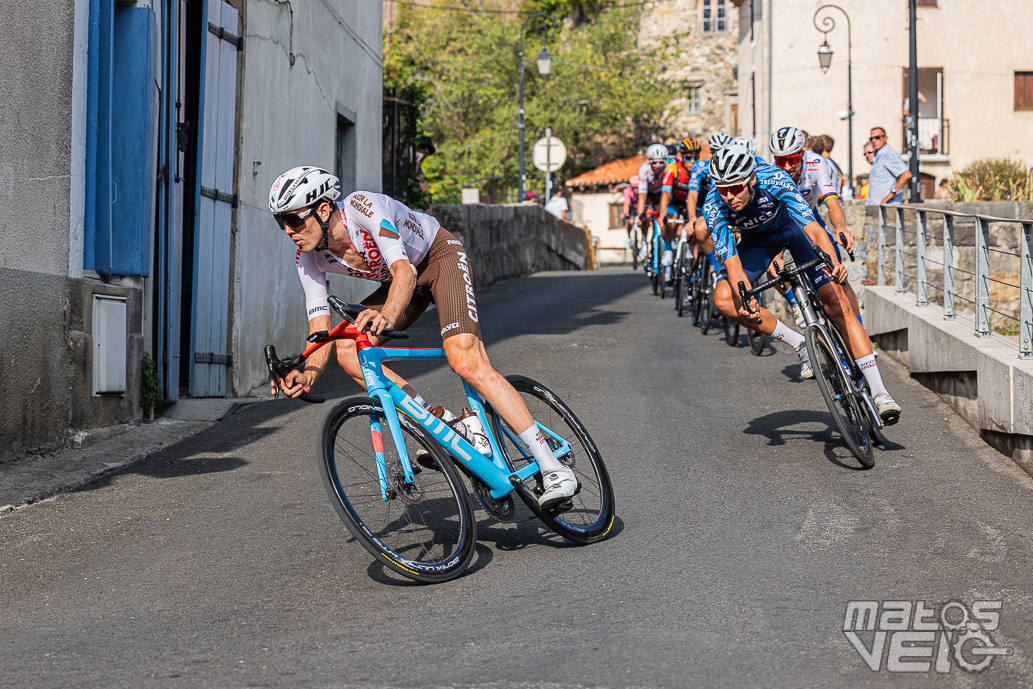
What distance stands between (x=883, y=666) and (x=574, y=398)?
19.2ft

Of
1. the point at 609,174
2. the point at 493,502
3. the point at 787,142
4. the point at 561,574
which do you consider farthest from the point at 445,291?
the point at 609,174

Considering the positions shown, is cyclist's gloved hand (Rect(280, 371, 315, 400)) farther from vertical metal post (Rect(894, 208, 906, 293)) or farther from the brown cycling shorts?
vertical metal post (Rect(894, 208, 906, 293))

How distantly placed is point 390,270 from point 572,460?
4.18 ft

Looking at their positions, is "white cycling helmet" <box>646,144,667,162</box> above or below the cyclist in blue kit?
above

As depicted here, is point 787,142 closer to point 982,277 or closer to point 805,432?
point 982,277

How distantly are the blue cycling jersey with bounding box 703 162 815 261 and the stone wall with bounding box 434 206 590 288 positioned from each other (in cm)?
1143

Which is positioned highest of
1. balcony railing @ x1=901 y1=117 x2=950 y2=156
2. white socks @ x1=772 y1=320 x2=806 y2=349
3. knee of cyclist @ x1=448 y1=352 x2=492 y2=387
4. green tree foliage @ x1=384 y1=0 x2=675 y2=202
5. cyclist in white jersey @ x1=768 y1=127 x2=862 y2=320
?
green tree foliage @ x1=384 y1=0 x2=675 y2=202

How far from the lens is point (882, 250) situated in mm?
13070

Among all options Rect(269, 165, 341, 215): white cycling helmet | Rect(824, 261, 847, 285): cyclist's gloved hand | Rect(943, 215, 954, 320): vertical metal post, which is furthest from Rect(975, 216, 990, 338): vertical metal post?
Rect(269, 165, 341, 215): white cycling helmet

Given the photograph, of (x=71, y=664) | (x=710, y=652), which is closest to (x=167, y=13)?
(x=71, y=664)

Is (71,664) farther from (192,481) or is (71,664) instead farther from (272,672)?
(192,481)

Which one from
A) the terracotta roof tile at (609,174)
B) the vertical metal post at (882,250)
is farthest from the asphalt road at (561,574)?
the terracotta roof tile at (609,174)

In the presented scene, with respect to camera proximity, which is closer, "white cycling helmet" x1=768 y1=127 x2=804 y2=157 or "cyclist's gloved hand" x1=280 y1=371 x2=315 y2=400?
"cyclist's gloved hand" x1=280 y1=371 x2=315 y2=400

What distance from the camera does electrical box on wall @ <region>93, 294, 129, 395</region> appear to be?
846 centimetres
